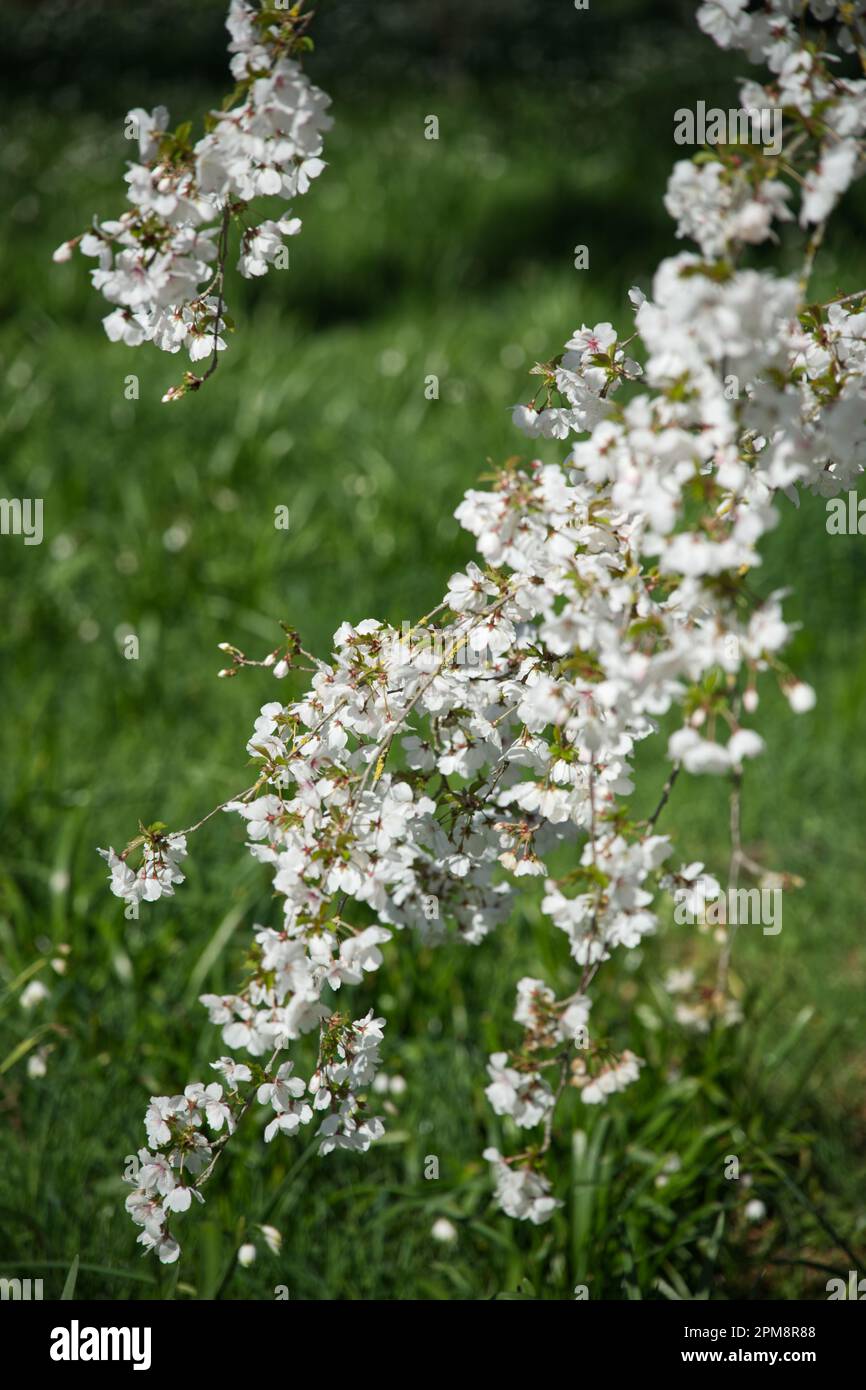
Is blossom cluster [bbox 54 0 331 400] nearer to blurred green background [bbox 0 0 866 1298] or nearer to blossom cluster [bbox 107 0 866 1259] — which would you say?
blossom cluster [bbox 107 0 866 1259]

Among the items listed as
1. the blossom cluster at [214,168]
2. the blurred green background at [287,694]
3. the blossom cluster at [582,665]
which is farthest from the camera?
the blurred green background at [287,694]

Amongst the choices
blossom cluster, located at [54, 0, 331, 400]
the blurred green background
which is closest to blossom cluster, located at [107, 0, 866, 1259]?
blossom cluster, located at [54, 0, 331, 400]

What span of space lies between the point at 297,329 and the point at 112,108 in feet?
12.0

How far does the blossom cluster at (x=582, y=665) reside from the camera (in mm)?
1261

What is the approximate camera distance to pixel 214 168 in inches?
58.8

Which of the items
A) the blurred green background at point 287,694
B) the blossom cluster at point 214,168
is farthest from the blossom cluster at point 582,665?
the blurred green background at point 287,694

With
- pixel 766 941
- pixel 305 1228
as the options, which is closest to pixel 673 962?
pixel 766 941

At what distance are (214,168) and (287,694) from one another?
2.25 meters

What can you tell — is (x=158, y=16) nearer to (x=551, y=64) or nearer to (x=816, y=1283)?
(x=551, y=64)

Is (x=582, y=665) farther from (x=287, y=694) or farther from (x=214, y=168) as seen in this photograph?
(x=287, y=694)

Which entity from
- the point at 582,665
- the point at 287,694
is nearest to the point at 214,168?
the point at 582,665

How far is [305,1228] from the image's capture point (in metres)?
2.29

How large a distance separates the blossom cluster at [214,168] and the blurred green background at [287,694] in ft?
4.84

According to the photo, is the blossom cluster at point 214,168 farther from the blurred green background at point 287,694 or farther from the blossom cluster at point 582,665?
the blurred green background at point 287,694
